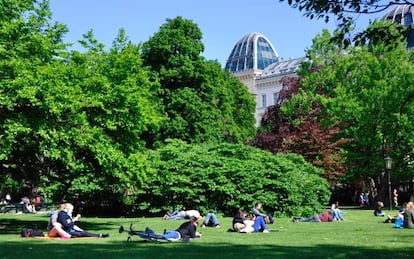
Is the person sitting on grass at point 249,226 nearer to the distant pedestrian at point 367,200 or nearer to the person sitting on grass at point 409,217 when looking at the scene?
the person sitting on grass at point 409,217

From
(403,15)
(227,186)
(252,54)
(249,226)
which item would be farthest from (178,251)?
(252,54)

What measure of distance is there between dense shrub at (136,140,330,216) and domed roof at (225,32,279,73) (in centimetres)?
7460

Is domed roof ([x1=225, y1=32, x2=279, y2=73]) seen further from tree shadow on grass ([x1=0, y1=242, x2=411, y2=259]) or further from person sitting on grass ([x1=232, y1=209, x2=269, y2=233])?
tree shadow on grass ([x1=0, y1=242, x2=411, y2=259])

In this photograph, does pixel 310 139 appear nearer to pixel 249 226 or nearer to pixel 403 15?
pixel 249 226

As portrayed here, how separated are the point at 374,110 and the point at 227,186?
51.8 ft

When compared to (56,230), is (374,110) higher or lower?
higher

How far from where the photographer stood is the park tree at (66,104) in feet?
55.0

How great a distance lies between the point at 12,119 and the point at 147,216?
51.3 feet

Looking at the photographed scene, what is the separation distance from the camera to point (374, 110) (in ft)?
131

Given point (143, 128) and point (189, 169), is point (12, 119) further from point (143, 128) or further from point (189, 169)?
point (189, 169)

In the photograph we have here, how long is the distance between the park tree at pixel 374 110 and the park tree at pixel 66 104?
2231cm

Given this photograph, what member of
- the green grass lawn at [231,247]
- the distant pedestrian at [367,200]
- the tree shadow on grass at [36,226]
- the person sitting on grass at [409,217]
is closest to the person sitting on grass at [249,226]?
the green grass lawn at [231,247]

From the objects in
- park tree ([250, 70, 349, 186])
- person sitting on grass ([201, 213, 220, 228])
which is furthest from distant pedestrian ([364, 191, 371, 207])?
person sitting on grass ([201, 213, 220, 228])

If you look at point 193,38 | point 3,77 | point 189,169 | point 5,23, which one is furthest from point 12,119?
point 193,38
